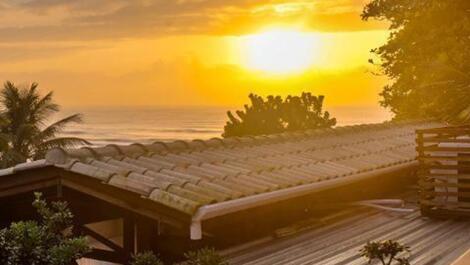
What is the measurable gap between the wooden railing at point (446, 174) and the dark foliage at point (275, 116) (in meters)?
29.9

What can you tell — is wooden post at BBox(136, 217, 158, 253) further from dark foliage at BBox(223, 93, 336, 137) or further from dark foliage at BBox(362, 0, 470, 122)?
dark foliage at BBox(223, 93, 336, 137)

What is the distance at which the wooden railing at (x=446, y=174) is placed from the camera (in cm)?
1261

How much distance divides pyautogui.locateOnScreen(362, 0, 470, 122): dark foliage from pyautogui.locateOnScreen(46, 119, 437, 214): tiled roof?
7452 millimetres

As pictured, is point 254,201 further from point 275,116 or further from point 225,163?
point 275,116

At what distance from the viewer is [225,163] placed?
10.5m

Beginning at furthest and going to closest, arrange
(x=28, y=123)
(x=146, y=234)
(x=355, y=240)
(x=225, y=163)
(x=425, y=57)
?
(x=28, y=123) < (x=425, y=57) < (x=225, y=163) < (x=355, y=240) < (x=146, y=234)

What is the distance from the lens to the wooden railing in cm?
1261

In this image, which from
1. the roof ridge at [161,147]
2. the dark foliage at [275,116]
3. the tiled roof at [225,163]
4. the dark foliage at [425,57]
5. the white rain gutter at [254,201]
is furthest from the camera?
the dark foliage at [275,116]

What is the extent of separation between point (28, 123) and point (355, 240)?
28.3m

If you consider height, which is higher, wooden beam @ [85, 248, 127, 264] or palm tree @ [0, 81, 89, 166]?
palm tree @ [0, 81, 89, 166]

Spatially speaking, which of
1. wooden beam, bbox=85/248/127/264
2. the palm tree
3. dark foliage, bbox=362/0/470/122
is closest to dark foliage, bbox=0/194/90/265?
wooden beam, bbox=85/248/127/264

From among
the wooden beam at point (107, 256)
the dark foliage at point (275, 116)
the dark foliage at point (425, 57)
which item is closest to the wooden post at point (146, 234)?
the wooden beam at point (107, 256)

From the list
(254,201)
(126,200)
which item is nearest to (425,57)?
(254,201)

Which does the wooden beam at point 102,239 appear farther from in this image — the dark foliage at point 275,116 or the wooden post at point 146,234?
the dark foliage at point 275,116
